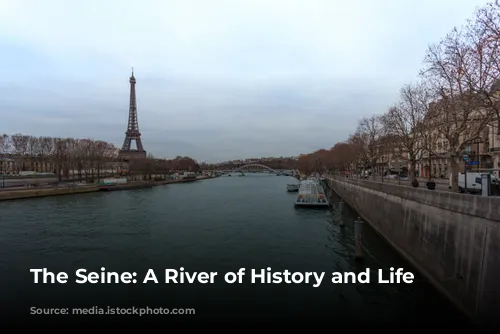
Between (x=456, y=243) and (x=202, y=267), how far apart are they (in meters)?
8.27

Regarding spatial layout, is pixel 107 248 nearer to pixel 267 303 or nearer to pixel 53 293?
pixel 53 293

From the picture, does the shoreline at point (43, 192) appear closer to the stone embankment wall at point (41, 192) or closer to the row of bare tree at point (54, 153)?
the stone embankment wall at point (41, 192)

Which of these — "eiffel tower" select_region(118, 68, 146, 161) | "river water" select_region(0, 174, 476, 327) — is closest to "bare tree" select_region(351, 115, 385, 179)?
"river water" select_region(0, 174, 476, 327)

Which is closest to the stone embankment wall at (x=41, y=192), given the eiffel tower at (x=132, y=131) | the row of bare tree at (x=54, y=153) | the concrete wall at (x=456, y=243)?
→ the row of bare tree at (x=54, y=153)

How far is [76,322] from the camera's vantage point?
787cm

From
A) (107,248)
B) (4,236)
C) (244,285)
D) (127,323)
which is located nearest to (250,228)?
(107,248)

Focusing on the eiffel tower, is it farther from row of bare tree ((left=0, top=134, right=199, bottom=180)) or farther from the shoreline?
the shoreline

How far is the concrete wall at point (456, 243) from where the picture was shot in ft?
23.7

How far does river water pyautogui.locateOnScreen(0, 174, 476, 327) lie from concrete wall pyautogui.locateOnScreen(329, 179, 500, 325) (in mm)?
581

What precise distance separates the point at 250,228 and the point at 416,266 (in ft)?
33.2

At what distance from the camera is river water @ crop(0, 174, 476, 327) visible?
8406mm

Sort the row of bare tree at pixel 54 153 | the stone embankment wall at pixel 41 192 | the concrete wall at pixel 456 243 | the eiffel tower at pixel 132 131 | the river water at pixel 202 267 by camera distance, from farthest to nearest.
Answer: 1. the eiffel tower at pixel 132 131
2. the row of bare tree at pixel 54 153
3. the stone embankment wall at pixel 41 192
4. the river water at pixel 202 267
5. the concrete wall at pixel 456 243

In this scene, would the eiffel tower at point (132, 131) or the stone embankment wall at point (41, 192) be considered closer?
the stone embankment wall at point (41, 192)

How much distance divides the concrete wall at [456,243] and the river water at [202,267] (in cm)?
58
